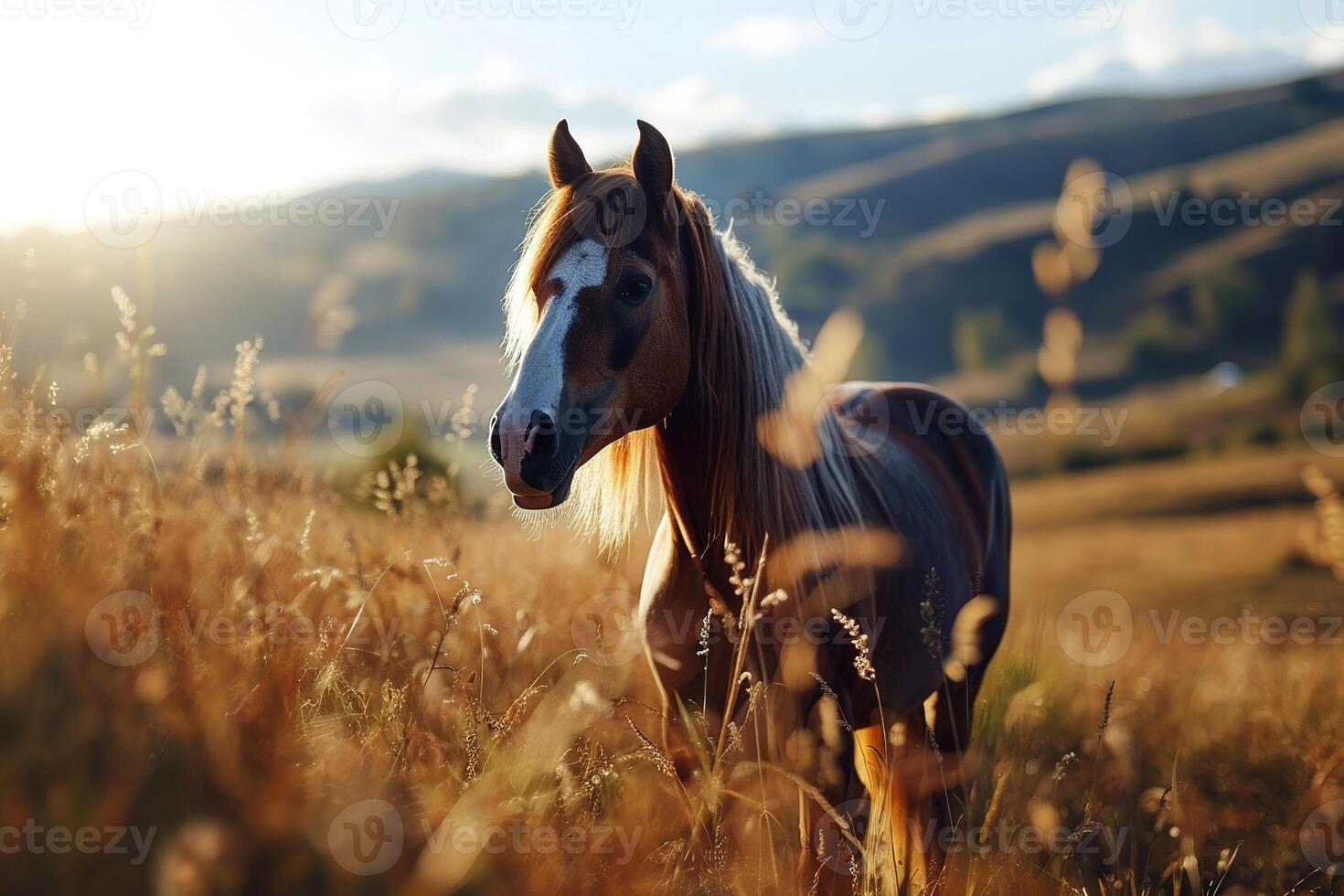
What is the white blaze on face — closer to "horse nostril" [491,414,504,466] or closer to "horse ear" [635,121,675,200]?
"horse nostril" [491,414,504,466]

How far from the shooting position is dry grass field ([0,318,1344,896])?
127 centimetres

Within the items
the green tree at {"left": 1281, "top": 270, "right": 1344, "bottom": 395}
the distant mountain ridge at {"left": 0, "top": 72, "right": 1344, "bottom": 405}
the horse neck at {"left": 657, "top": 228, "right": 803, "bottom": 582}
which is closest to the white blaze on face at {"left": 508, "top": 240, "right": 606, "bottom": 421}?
the horse neck at {"left": 657, "top": 228, "right": 803, "bottom": 582}

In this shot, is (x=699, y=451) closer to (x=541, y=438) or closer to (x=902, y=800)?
(x=541, y=438)

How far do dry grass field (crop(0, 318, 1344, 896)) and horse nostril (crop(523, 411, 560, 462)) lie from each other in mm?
415

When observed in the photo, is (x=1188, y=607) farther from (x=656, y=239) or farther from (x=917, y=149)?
(x=917, y=149)

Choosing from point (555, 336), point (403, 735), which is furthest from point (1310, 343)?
point (403, 735)

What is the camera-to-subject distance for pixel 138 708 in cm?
141

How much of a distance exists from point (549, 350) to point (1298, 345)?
268 ft

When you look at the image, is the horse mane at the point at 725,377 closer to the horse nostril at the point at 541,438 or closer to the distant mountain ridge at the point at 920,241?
the horse nostril at the point at 541,438

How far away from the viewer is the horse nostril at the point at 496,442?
2.37 meters

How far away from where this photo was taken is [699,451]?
2961 mm

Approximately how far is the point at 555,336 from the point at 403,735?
1104 millimetres

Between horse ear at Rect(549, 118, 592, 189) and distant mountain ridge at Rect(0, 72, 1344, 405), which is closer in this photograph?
horse ear at Rect(549, 118, 592, 189)

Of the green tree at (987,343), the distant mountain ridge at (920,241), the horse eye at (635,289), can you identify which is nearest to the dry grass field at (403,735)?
the horse eye at (635,289)
